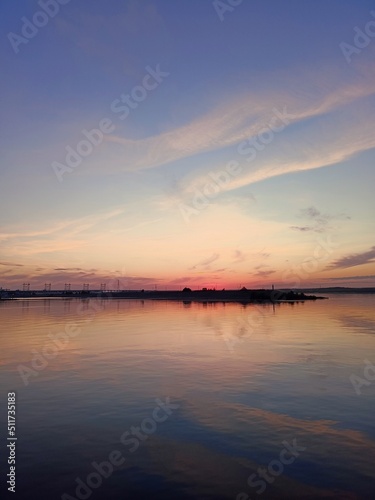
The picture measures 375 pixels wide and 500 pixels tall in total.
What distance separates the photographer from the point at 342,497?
31.3 feet

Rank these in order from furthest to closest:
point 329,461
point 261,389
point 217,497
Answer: point 261,389
point 329,461
point 217,497

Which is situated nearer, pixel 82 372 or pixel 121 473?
pixel 121 473

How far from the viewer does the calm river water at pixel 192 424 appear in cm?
1028

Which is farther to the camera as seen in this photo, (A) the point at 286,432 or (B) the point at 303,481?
(A) the point at 286,432

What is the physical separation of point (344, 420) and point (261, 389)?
490cm

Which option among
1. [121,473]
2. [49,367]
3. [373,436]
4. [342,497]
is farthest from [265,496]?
[49,367]

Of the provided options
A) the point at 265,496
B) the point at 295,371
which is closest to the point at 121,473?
the point at 265,496

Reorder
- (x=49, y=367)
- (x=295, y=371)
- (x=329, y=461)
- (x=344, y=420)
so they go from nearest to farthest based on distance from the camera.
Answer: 1. (x=329, y=461)
2. (x=344, y=420)
3. (x=295, y=371)
4. (x=49, y=367)

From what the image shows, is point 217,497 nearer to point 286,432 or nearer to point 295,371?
point 286,432

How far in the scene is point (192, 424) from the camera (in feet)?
47.9

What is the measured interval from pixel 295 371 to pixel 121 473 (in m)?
14.6

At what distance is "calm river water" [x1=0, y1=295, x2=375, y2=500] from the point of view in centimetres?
1028

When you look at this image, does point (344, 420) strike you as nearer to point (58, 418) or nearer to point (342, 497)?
point (342, 497)

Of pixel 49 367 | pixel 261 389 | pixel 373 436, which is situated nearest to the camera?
pixel 373 436
